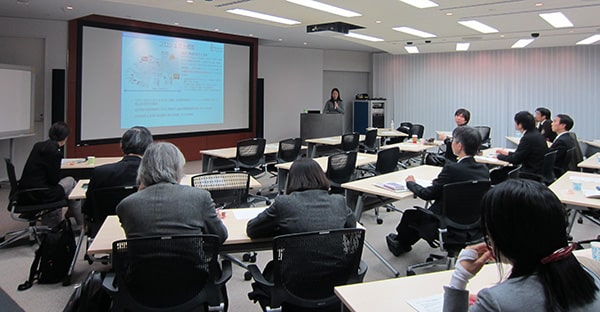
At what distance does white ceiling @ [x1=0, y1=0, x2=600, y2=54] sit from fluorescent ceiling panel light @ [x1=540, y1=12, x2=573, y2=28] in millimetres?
98

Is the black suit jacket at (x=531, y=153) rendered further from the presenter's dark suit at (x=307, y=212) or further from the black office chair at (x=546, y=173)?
the presenter's dark suit at (x=307, y=212)

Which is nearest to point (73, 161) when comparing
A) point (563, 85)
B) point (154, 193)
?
point (154, 193)

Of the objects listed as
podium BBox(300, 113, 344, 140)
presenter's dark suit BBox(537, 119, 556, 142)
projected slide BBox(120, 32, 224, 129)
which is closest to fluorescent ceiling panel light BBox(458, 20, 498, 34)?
presenter's dark suit BBox(537, 119, 556, 142)

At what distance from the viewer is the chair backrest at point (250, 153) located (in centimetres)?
638

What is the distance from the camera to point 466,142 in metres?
3.71

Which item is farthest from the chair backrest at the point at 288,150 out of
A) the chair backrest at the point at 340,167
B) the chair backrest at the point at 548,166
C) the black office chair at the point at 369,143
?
the chair backrest at the point at 548,166

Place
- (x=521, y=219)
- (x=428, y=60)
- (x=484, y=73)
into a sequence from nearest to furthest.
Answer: (x=521, y=219) → (x=484, y=73) → (x=428, y=60)

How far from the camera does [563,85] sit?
10.8 meters

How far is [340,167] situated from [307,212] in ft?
10.5

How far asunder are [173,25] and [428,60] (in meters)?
7.50

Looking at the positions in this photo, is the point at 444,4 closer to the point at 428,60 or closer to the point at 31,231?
the point at 31,231

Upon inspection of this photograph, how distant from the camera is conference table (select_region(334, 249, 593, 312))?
5.87ft

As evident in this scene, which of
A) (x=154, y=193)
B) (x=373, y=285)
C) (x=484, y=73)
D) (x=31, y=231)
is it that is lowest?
(x=31, y=231)

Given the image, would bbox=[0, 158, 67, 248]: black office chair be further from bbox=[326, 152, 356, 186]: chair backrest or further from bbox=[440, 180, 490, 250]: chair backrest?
bbox=[440, 180, 490, 250]: chair backrest
